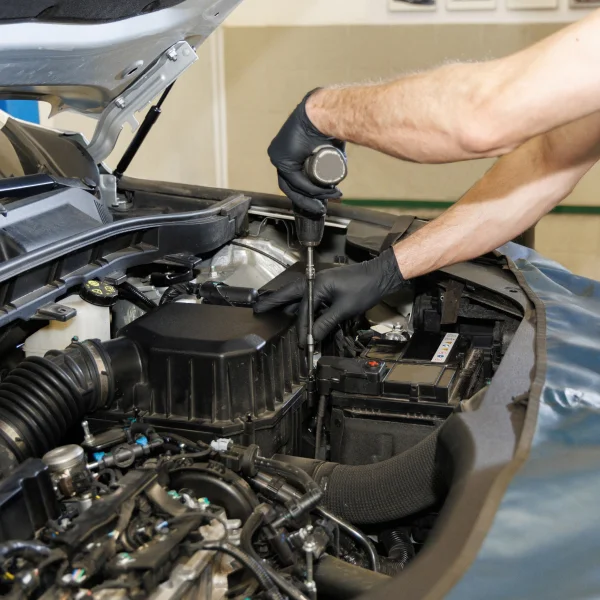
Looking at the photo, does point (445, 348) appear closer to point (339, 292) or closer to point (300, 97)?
point (339, 292)

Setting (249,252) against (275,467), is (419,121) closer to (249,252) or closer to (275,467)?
(275,467)

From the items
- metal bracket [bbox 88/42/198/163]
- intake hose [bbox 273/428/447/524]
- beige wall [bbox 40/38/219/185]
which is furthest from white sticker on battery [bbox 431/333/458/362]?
beige wall [bbox 40/38/219/185]

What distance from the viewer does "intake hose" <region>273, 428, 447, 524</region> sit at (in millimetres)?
1255

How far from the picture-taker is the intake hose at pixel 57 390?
46.1 inches

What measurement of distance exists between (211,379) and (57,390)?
10.7 inches

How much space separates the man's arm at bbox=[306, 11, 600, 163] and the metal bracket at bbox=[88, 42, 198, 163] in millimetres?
648

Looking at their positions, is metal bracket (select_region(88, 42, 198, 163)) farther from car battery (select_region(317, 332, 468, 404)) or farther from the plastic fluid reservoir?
car battery (select_region(317, 332, 468, 404))

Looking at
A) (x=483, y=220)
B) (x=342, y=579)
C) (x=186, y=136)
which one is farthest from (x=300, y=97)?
(x=342, y=579)

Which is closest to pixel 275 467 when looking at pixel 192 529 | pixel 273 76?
pixel 192 529

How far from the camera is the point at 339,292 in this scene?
174 cm

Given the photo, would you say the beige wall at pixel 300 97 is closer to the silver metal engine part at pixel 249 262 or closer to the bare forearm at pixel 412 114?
the silver metal engine part at pixel 249 262

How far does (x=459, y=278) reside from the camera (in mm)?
1866

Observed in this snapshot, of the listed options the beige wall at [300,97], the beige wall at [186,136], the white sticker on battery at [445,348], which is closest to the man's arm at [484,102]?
the white sticker on battery at [445,348]

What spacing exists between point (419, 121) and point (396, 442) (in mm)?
640
